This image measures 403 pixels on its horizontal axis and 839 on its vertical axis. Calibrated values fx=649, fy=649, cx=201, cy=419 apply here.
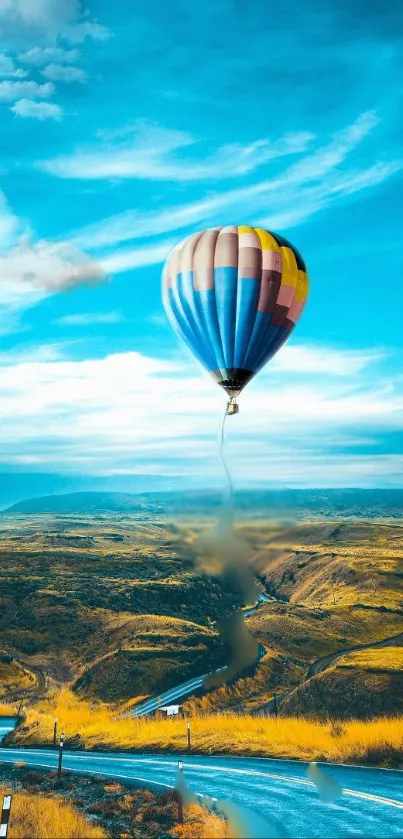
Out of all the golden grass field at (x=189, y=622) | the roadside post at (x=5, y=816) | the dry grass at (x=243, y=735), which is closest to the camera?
the roadside post at (x=5, y=816)

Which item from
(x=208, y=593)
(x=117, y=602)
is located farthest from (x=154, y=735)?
(x=208, y=593)

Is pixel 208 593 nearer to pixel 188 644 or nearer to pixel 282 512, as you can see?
pixel 188 644

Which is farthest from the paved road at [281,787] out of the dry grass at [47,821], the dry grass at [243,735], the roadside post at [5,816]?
the roadside post at [5,816]

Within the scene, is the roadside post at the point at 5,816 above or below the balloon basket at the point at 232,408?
below

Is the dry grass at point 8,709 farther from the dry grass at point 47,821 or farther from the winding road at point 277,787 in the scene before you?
the dry grass at point 47,821

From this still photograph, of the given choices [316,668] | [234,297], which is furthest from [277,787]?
[316,668]

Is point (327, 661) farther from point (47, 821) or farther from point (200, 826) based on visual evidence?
point (47, 821)
